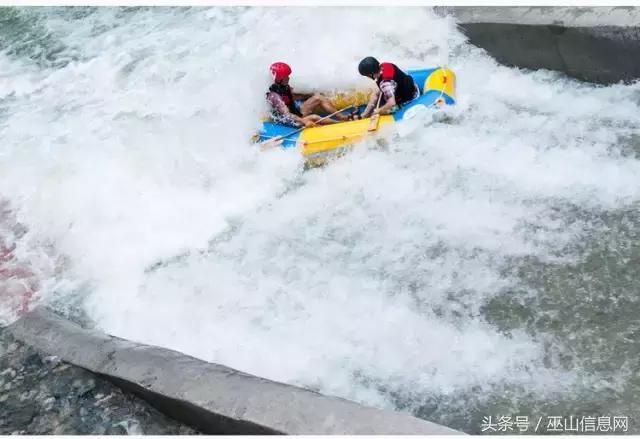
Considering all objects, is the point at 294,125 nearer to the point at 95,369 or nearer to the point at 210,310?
the point at 210,310

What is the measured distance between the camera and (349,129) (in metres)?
6.34

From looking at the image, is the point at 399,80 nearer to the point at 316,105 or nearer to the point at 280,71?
the point at 316,105

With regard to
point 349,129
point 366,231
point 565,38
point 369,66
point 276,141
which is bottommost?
point 366,231

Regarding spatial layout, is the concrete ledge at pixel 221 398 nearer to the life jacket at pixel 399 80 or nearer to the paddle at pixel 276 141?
the paddle at pixel 276 141

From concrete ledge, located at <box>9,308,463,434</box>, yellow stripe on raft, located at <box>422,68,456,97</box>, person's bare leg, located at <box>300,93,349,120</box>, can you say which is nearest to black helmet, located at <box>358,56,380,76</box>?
yellow stripe on raft, located at <box>422,68,456,97</box>

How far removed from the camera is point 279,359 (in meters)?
4.28

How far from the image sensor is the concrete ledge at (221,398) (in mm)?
2885

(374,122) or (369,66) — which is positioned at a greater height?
(369,66)

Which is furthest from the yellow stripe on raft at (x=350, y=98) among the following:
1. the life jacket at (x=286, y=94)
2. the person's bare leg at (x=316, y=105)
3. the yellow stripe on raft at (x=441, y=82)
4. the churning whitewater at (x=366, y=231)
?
the yellow stripe on raft at (x=441, y=82)

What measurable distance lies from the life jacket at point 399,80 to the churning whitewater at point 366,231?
332 millimetres

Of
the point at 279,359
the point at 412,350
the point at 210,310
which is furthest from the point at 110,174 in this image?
the point at 412,350

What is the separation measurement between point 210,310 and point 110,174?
2654 millimetres

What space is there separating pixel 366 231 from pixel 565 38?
10.3 feet

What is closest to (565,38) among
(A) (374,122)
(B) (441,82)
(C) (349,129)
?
(B) (441,82)
